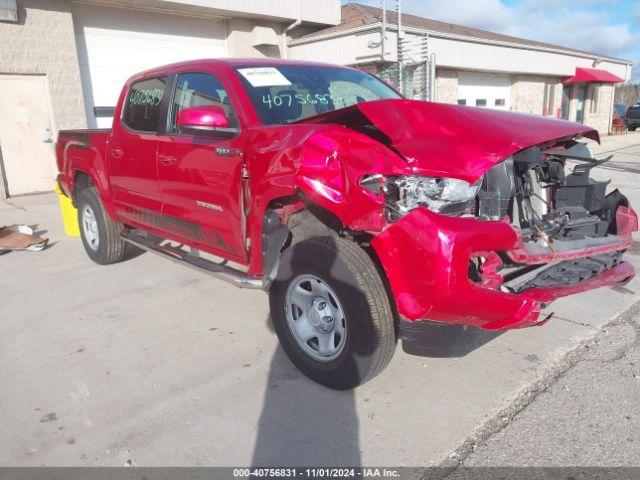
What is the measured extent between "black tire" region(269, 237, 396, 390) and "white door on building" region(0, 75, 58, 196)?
31.3 feet

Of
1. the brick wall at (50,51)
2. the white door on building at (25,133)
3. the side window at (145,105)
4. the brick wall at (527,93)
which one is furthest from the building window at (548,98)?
the side window at (145,105)

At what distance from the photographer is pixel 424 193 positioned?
264cm

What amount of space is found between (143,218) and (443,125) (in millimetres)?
2991

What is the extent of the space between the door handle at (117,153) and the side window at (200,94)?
2.86ft

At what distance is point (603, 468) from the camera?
92.2 inches

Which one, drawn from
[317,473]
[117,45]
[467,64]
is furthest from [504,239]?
[467,64]

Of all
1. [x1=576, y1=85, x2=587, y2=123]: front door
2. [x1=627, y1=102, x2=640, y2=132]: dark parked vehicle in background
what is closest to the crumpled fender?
[x1=576, y1=85, x2=587, y2=123]: front door

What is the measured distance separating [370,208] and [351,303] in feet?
1.66

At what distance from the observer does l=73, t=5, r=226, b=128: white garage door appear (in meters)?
11.1

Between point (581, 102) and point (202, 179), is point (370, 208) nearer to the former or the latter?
point (202, 179)

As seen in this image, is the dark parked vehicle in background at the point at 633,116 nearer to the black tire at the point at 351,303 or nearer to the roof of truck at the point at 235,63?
the roof of truck at the point at 235,63

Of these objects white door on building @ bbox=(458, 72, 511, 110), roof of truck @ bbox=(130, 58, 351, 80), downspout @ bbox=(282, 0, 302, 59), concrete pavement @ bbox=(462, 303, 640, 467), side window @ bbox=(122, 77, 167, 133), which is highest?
downspout @ bbox=(282, 0, 302, 59)

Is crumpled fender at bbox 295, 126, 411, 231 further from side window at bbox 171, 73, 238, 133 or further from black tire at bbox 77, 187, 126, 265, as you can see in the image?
black tire at bbox 77, 187, 126, 265

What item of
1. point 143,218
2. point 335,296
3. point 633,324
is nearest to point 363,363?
point 335,296
